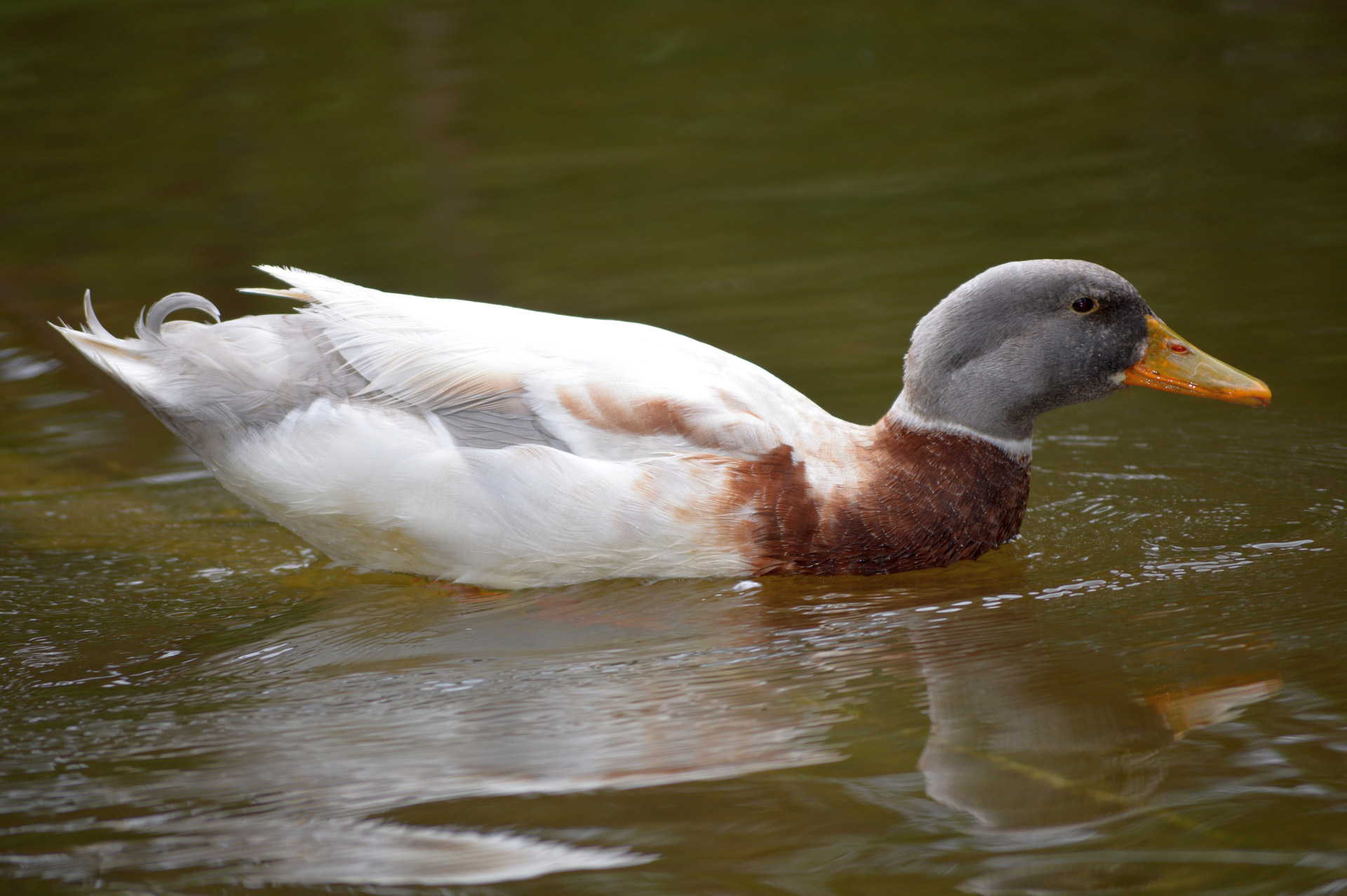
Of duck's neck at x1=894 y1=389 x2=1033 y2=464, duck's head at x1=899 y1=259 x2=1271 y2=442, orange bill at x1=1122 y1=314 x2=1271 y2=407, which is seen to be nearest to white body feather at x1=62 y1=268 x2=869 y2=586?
duck's neck at x1=894 y1=389 x2=1033 y2=464

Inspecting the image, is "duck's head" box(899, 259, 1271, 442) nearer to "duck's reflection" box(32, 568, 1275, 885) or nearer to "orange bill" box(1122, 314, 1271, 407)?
"orange bill" box(1122, 314, 1271, 407)

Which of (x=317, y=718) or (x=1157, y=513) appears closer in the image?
(x=317, y=718)

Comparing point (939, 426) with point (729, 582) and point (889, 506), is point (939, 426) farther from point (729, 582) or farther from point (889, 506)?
point (729, 582)

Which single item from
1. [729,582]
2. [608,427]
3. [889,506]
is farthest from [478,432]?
→ [889,506]

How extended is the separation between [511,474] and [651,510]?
42cm

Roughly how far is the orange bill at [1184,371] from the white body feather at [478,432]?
98cm

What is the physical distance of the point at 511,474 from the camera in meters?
4.19

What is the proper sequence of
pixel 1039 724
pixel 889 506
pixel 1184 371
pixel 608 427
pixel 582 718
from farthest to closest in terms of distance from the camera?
1. pixel 1184 371
2. pixel 889 506
3. pixel 608 427
4. pixel 582 718
5. pixel 1039 724

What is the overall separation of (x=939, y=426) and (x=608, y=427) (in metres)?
1.07

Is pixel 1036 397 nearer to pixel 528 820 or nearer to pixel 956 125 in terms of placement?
pixel 528 820

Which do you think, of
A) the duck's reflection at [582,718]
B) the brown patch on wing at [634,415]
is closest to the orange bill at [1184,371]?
the duck's reflection at [582,718]

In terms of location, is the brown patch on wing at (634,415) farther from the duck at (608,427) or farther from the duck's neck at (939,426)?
the duck's neck at (939,426)

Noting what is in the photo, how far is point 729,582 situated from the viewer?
4.42 meters

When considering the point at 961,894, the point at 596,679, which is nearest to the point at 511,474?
the point at 596,679
